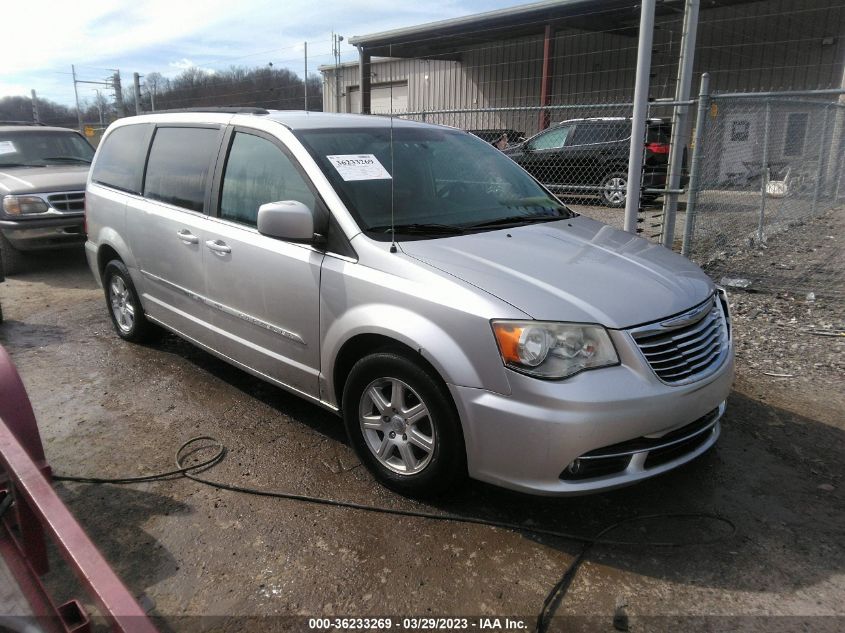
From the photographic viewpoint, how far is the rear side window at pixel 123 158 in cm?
481

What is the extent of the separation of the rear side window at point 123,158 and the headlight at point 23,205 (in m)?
2.90

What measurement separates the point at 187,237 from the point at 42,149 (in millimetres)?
6761

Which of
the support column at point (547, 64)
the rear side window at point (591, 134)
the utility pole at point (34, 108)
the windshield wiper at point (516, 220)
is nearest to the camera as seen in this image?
the windshield wiper at point (516, 220)

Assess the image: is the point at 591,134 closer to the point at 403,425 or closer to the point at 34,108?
the point at 403,425

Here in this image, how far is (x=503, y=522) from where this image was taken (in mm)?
2906

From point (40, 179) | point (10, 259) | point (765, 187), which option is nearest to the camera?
point (765, 187)

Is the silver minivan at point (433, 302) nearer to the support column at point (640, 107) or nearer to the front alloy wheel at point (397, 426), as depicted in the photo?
the front alloy wheel at point (397, 426)

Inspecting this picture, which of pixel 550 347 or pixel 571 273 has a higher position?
pixel 571 273

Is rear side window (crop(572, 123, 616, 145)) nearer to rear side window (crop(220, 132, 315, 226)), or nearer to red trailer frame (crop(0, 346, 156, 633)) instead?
rear side window (crop(220, 132, 315, 226))

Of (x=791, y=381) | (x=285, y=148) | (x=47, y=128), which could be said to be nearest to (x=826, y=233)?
(x=791, y=381)

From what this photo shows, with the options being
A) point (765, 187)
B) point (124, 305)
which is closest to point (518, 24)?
point (765, 187)

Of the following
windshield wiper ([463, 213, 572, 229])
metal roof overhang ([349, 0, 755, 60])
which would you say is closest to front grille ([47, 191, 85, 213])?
windshield wiper ([463, 213, 572, 229])

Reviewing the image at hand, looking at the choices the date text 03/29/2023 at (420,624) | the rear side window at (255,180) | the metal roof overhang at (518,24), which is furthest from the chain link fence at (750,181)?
the metal roof overhang at (518,24)

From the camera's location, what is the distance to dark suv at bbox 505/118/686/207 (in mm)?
10938
